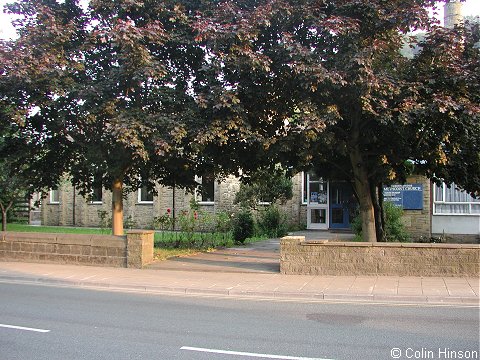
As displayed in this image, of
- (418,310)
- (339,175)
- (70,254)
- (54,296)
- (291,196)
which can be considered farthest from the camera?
(291,196)

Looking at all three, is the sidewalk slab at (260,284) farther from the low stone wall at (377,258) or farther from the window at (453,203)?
the window at (453,203)

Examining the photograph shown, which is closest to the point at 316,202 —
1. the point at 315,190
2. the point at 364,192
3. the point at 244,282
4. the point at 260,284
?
the point at 315,190

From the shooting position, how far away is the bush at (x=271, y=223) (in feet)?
77.5

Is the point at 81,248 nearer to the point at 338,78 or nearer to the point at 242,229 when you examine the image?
the point at 242,229

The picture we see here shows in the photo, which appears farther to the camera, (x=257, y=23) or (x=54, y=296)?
(x=257, y=23)

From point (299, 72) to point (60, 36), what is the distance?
6.33m

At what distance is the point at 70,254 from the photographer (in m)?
14.5

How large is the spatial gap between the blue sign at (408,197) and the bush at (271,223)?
5.49 meters

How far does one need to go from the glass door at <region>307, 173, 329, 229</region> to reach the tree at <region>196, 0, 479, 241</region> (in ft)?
41.1

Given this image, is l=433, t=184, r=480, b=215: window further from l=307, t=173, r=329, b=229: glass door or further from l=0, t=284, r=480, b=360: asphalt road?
l=0, t=284, r=480, b=360: asphalt road

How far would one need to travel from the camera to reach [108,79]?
12.4m

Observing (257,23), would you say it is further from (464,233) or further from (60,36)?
(464,233)

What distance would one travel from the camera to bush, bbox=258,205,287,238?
23625 mm

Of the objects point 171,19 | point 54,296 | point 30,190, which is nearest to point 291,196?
point 30,190
